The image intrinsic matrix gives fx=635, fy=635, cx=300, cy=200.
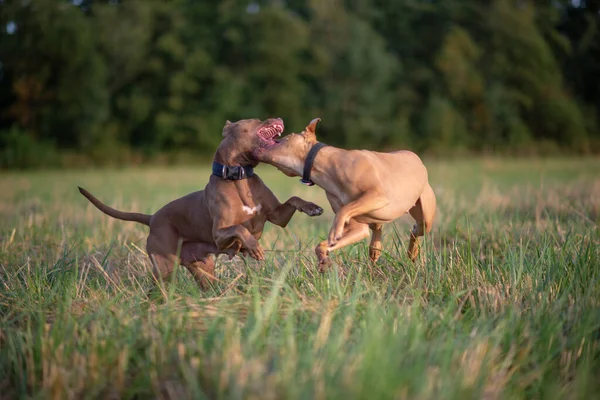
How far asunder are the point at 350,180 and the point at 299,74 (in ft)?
114

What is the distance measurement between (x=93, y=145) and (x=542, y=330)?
31.2 metres

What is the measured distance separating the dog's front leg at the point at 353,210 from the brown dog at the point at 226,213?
453 mm

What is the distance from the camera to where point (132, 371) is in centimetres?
285

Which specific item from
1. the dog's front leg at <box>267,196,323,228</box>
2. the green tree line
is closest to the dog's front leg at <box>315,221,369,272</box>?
the dog's front leg at <box>267,196,323,228</box>

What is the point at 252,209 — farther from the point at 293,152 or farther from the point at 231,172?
the point at 293,152

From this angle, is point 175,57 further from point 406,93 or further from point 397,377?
point 397,377

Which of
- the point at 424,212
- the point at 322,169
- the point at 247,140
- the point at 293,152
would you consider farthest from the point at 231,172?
the point at 424,212

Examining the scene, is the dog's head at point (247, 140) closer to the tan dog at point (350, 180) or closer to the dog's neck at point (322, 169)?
the tan dog at point (350, 180)

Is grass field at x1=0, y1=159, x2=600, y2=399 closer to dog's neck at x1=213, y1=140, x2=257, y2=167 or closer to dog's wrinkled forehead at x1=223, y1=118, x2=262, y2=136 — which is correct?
dog's neck at x1=213, y1=140, x2=257, y2=167

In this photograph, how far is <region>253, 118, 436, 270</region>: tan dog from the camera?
11.6ft

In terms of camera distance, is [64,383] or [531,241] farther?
Answer: [531,241]

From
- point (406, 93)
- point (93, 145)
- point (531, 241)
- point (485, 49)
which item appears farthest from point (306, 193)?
point (485, 49)

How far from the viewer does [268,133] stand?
401 centimetres

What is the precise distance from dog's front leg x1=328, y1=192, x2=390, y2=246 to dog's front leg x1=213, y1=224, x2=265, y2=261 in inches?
19.1
